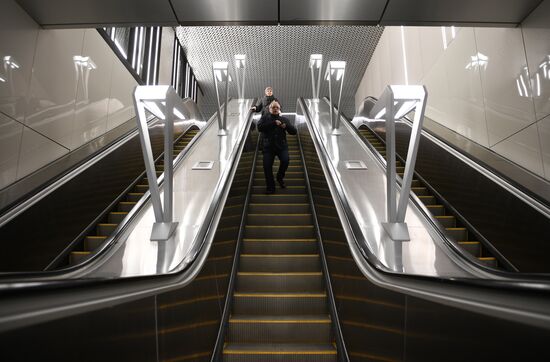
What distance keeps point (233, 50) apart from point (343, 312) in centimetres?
1092

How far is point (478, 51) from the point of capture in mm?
5609

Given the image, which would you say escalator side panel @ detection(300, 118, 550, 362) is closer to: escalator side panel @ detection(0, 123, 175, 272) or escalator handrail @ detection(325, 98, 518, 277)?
escalator handrail @ detection(325, 98, 518, 277)

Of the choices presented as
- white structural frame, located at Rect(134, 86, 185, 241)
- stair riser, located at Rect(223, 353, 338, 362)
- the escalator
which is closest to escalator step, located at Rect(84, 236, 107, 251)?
white structural frame, located at Rect(134, 86, 185, 241)

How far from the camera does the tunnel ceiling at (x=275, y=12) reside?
4238 mm

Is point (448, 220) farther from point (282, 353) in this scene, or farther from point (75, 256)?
point (75, 256)

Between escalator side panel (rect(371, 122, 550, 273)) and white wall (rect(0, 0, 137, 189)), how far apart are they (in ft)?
16.0

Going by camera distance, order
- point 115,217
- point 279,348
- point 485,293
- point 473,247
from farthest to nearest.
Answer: point 115,217 < point 473,247 < point 279,348 < point 485,293

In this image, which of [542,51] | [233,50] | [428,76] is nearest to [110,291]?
[542,51]

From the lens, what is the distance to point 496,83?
509 centimetres

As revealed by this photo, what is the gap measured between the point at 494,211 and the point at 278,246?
2.36 m

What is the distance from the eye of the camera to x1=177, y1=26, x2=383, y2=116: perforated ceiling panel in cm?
1148

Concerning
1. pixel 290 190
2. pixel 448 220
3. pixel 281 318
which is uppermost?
pixel 290 190

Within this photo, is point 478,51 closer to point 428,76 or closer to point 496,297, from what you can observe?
point 428,76

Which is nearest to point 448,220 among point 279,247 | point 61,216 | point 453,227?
point 453,227
